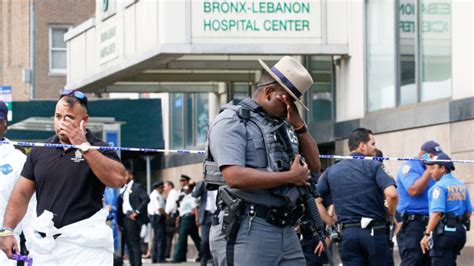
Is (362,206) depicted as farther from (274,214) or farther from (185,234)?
(185,234)

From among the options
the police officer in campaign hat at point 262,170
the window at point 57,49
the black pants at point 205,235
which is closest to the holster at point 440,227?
the police officer in campaign hat at point 262,170

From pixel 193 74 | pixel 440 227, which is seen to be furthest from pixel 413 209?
pixel 193 74

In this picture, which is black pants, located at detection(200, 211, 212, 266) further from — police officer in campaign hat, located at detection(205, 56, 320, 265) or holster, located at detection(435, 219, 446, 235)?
police officer in campaign hat, located at detection(205, 56, 320, 265)

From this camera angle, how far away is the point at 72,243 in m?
7.81

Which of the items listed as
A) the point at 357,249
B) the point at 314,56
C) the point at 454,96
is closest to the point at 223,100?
the point at 314,56

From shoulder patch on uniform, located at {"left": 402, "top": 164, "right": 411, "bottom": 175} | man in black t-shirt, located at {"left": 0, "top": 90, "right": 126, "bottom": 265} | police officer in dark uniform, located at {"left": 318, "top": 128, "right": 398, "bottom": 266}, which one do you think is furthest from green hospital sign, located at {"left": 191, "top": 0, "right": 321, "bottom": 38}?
man in black t-shirt, located at {"left": 0, "top": 90, "right": 126, "bottom": 265}

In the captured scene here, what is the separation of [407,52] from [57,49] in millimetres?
28104

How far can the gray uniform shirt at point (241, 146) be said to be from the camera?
7.02 meters

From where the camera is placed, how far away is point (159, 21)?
21500 mm

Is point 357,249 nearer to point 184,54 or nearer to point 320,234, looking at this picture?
point 320,234

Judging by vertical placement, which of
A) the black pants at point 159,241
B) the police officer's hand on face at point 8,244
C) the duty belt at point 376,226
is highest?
the police officer's hand on face at point 8,244

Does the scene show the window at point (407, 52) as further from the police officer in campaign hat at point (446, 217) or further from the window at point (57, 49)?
the window at point (57, 49)

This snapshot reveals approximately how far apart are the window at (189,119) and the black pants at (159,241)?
344cm

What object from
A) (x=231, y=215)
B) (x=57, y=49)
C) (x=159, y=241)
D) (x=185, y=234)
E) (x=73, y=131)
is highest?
(x=57, y=49)
